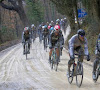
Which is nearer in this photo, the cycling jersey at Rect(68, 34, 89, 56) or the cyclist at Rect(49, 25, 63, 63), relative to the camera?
the cycling jersey at Rect(68, 34, 89, 56)

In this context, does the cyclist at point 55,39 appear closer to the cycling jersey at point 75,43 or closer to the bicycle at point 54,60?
the bicycle at point 54,60

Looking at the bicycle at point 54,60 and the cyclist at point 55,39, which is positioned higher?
the cyclist at point 55,39

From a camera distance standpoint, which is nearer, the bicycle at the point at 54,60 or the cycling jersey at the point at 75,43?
the cycling jersey at the point at 75,43

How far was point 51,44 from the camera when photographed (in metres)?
12.0

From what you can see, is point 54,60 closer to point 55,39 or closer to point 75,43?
point 55,39

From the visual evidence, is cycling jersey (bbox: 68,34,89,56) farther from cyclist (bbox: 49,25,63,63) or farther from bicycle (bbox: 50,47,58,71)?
bicycle (bbox: 50,47,58,71)

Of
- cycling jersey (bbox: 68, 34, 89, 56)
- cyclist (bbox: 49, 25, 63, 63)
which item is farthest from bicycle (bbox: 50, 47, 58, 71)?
cycling jersey (bbox: 68, 34, 89, 56)

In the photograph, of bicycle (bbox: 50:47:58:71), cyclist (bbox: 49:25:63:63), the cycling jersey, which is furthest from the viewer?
bicycle (bbox: 50:47:58:71)

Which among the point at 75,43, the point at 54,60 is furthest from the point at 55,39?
the point at 75,43

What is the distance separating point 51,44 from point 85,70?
1980 millimetres

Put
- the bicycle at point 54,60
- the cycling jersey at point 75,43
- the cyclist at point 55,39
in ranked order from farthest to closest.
Answer: the bicycle at point 54,60, the cyclist at point 55,39, the cycling jersey at point 75,43

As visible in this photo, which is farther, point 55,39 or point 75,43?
point 55,39

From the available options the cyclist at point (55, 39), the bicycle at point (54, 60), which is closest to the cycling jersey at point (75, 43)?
the cyclist at point (55, 39)

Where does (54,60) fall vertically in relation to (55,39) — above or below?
below
